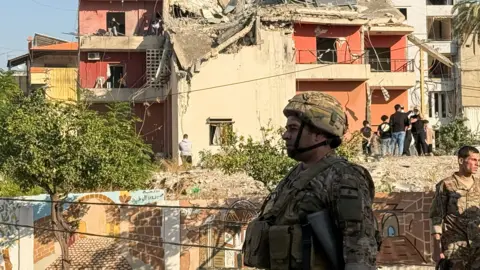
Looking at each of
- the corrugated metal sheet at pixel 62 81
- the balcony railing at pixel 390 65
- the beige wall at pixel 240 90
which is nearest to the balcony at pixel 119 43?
the corrugated metal sheet at pixel 62 81

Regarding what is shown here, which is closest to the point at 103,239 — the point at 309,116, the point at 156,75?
the point at 309,116

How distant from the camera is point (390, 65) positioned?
34.7m

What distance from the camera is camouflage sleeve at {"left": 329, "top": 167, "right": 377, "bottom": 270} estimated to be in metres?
3.63

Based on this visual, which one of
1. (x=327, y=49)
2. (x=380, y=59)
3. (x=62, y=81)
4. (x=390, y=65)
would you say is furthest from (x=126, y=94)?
(x=390, y=65)

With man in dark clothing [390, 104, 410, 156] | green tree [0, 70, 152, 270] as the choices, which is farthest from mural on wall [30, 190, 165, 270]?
man in dark clothing [390, 104, 410, 156]

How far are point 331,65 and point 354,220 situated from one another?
87.5ft

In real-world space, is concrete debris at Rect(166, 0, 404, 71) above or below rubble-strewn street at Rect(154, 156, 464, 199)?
above

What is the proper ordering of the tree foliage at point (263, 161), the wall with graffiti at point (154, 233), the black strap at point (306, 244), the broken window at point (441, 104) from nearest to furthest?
the black strap at point (306, 244), the wall with graffiti at point (154, 233), the tree foliage at point (263, 161), the broken window at point (441, 104)

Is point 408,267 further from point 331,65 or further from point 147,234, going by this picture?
point 331,65

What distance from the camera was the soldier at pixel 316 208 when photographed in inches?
145

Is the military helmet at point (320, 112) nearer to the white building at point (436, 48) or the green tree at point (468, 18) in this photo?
the green tree at point (468, 18)

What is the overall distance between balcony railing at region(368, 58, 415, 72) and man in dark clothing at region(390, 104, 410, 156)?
13596mm

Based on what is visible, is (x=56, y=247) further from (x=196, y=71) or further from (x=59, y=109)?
(x=196, y=71)

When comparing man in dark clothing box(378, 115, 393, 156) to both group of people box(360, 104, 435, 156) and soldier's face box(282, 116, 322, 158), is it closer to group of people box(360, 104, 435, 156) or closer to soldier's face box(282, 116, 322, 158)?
group of people box(360, 104, 435, 156)
